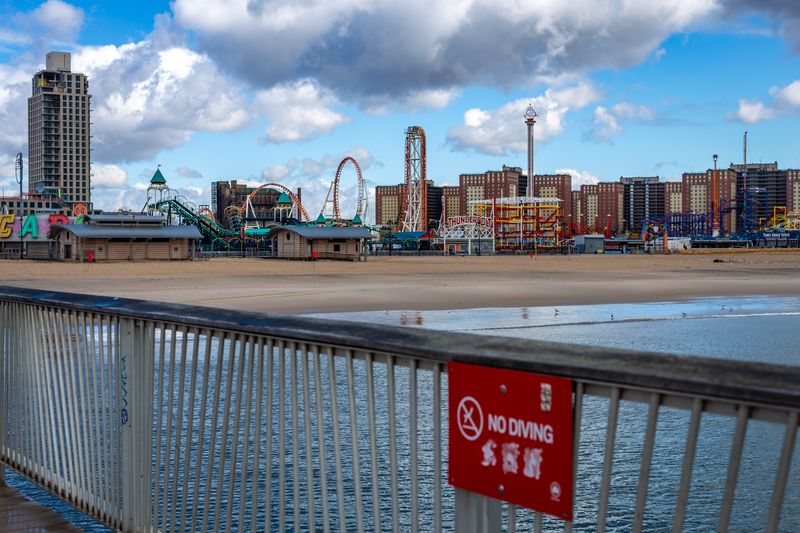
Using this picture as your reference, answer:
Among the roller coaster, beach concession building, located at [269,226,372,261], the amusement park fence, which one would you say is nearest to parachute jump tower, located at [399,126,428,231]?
the roller coaster

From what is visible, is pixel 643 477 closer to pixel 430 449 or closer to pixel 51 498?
pixel 51 498

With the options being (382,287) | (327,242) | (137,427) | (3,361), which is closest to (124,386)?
(137,427)

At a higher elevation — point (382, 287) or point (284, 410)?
point (284, 410)

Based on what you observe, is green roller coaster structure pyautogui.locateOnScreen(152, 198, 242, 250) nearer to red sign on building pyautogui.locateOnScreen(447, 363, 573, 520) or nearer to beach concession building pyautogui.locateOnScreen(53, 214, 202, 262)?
beach concession building pyautogui.locateOnScreen(53, 214, 202, 262)

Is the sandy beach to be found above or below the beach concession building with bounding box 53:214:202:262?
below

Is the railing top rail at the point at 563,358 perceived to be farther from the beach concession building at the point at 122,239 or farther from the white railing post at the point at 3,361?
the beach concession building at the point at 122,239

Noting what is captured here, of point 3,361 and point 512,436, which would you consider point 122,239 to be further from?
point 512,436

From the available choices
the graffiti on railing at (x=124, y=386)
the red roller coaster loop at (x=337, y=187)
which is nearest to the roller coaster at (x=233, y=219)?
the red roller coaster loop at (x=337, y=187)

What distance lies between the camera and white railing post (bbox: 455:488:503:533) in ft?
8.55

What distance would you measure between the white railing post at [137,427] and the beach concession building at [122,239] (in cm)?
6577

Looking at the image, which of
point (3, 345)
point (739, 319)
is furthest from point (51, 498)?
point (739, 319)

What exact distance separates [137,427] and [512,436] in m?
2.76

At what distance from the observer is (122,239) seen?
69.9 m

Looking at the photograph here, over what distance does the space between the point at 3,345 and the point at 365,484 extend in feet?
11.3
